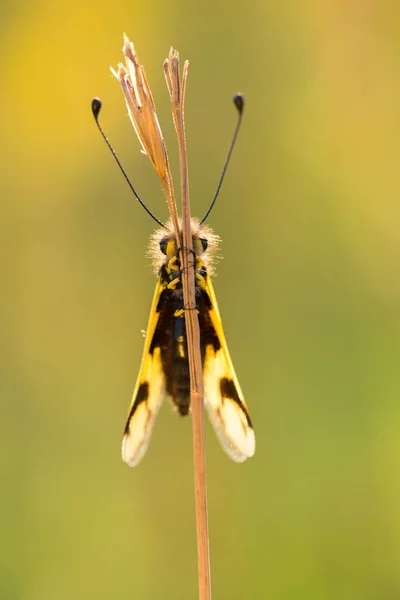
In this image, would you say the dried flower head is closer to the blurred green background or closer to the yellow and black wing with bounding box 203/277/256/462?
the yellow and black wing with bounding box 203/277/256/462

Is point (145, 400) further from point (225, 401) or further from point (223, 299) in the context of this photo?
point (223, 299)

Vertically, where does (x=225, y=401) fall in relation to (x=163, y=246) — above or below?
below

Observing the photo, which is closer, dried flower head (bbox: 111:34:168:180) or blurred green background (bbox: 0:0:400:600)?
dried flower head (bbox: 111:34:168:180)

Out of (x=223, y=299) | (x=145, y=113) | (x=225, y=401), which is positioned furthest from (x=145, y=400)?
(x=223, y=299)

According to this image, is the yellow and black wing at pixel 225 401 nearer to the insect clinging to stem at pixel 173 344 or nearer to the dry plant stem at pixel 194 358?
the insect clinging to stem at pixel 173 344

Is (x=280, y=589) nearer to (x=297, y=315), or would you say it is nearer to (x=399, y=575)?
(x=399, y=575)

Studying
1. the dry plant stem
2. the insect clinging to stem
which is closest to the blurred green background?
the insect clinging to stem
